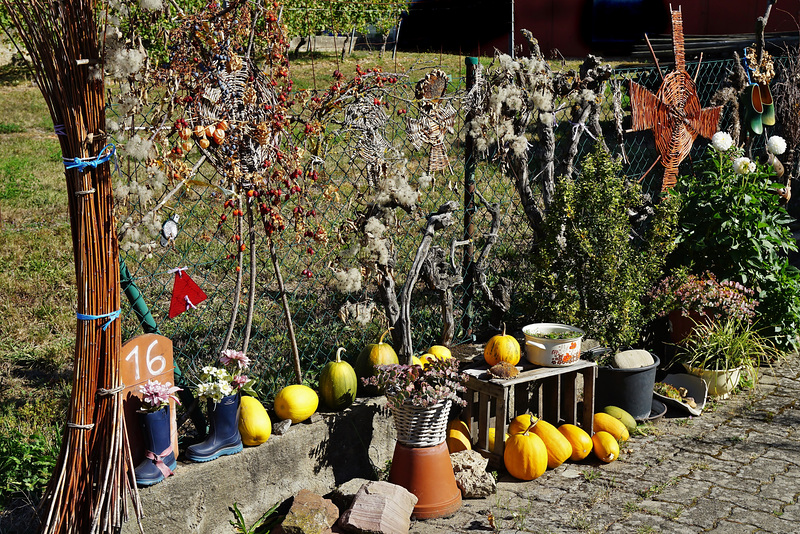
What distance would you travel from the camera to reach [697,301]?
18.4 ft

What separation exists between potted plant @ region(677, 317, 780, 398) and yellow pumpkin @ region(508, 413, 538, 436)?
1605mm

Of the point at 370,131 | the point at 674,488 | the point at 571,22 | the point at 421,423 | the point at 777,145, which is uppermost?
the point at 571,22

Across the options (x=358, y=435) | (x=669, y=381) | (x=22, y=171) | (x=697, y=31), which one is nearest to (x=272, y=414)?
(x=358, y=435)

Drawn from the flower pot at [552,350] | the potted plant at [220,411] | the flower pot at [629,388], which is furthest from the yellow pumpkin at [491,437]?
the potted plant at [220,411]

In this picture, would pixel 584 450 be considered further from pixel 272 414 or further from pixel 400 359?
pixel 272 414

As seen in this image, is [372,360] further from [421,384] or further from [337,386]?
[421,384]

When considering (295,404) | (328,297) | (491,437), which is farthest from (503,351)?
(328,297)

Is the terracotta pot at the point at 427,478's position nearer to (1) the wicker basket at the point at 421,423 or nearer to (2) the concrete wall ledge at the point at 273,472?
(1) the wicker basket at the point at 421,423

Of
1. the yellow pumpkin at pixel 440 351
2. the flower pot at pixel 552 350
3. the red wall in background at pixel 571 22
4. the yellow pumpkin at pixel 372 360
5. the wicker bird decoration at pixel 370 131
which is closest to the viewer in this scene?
the wicker bird decoration at pixel 370 131

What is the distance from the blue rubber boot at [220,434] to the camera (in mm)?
3639

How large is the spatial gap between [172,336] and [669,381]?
3521 mm

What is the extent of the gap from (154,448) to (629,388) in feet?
9.96

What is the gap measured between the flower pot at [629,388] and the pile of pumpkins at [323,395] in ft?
4.58

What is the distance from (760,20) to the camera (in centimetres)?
691
